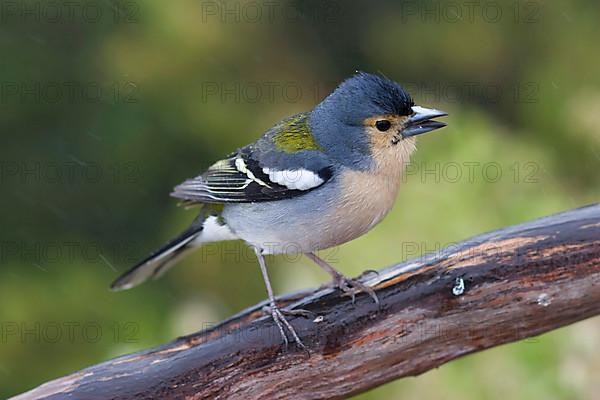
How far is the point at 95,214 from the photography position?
4.48 metres

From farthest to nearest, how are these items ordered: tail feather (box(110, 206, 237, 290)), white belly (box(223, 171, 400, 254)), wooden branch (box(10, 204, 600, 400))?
1. tail feather (box(110, 206, 237, 290))
2. white belly (box(223, 171, 400, 254))
3. wooden branch (box(10, 204, 600, 400))

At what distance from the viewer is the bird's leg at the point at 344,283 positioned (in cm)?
269

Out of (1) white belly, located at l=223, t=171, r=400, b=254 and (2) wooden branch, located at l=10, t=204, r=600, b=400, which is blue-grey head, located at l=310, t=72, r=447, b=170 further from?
(2) wooden branch, located at l=10, t=204, r=600, b=400

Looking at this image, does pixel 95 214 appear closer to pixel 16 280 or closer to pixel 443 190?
pixel 16 280

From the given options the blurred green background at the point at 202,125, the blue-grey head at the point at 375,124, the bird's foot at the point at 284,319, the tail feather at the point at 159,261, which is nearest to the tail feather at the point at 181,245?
the tail feather at the point at 159,261

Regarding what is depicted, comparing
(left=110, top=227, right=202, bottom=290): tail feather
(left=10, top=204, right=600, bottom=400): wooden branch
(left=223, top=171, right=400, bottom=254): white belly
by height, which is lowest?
(left=10, top=204, right=600, bottom=400): wooden branch

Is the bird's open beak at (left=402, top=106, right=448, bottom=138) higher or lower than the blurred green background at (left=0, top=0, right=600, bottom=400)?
lower

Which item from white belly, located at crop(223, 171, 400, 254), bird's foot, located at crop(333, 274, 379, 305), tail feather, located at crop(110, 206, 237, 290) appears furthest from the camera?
tail feather, located at crop(110, 206, 237, 290)

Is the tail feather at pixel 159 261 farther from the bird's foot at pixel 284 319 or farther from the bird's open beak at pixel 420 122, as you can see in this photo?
the bird's open beak at pixel 420 122

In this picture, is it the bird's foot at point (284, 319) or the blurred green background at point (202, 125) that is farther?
the blurred green background at point (202, 125)

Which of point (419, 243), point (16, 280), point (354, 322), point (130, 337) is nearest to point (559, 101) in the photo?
point (419, 243)

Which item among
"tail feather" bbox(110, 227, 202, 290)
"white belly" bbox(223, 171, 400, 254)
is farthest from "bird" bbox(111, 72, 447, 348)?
"tail feather" bbox(110, 227, 202, 290)

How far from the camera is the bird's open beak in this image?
281 centimetres

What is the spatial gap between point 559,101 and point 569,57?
0.26 meters
